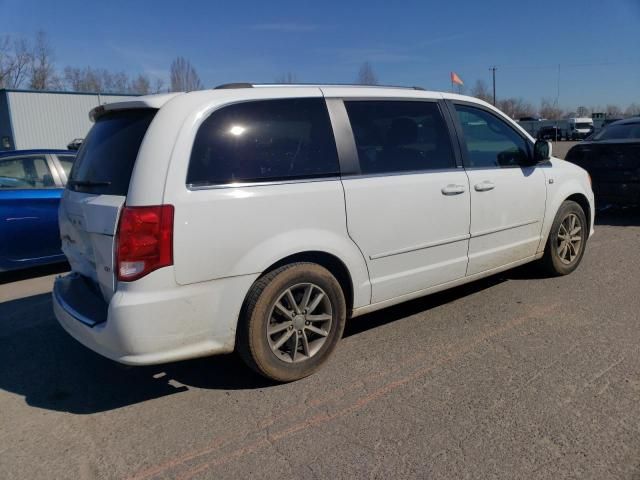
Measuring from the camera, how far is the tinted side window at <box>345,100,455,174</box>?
145 inches

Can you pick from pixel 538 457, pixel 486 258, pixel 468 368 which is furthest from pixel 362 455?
pixel 486 258

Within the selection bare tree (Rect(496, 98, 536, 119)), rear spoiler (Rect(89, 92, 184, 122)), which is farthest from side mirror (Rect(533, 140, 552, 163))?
bare tree (Rect(496, 98, 536, 119))

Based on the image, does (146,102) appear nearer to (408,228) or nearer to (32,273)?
(408,228)

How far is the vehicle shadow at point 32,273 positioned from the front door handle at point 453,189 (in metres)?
5.06

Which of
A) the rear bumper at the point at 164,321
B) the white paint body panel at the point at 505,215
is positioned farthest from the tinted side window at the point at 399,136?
the rear bumper at the point at 164,321

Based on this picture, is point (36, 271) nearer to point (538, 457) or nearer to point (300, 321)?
point (300, 321)

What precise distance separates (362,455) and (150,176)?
1817mm

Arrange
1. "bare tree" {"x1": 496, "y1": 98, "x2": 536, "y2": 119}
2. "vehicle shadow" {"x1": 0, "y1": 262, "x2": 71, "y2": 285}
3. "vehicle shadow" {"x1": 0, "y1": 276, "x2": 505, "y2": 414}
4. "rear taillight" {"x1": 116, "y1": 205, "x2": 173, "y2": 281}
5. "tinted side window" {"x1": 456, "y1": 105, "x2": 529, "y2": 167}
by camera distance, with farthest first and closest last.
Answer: "bare tree" {"x1": 496, "y1": 98, "x2": 536, "y2": 119}
"vehicle shadow" {"x1": 0, "y1": 262, "x2": 71, "y2": 285}
"tinted side window" {"x1": 456, "y1": 105, "x2": 529, "y2": 167}
"vehicle shadow" {"x1": 0, "y1": 276, "x2": 505, "y2": 414}
"rear taillight" {"x1": 116, "y1": 205, "x2": 173, "y2": 281}

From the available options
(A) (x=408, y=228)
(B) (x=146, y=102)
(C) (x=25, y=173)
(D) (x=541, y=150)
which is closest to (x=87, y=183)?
(B) (x=146, y=102)

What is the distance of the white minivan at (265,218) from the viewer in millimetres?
2857

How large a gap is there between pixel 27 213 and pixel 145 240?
4.10m

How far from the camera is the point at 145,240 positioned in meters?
2.80

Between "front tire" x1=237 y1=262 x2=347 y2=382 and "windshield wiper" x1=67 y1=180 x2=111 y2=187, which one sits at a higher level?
"windshield wiper" x1=67 y1=180 x2=111 y2=187

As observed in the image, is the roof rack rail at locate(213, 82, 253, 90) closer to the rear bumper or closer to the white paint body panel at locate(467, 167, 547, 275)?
the rear bumper
